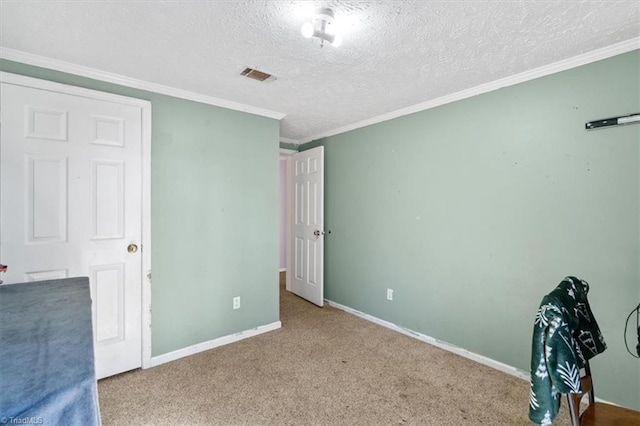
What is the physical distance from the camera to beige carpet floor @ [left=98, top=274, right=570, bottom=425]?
1848mm

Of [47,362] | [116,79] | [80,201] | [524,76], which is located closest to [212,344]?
[80,201]

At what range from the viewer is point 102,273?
2.22m

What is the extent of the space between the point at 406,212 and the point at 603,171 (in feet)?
4.83

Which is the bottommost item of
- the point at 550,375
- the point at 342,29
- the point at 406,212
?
the point at 550,375

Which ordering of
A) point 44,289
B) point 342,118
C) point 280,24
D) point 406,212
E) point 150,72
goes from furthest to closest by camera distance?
point 342,118 → point 406,212 → point 150,72 → point 280,24 → point 44,289

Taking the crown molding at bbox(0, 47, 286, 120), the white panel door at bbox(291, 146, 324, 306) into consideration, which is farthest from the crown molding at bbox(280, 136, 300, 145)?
the crown molding at bbox(0, 47, 286, 120)

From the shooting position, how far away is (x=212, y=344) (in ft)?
8.95

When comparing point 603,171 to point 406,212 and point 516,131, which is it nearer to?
point 516,131

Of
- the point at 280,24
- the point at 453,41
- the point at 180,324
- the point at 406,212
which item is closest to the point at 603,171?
the point at 453,41

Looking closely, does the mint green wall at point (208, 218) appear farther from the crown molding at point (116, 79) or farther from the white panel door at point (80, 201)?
the white panel door at point (80, 201)

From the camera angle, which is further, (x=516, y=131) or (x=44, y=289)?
(x=516, y=131)

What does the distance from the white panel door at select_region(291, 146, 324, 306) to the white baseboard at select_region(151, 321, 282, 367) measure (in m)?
0.85

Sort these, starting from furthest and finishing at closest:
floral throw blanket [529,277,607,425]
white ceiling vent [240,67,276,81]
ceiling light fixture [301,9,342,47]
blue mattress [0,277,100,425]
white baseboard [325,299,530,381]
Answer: white baseboard [325,299,530,381] < white ceiling vent [240,67,276,81] < ceiling light fixture [301,9,342,47] < floral throw blanket [529,277,607,425] < blue mattress [0,277,100,425]

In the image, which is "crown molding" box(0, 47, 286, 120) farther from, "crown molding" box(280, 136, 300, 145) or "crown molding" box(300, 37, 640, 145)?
"crown molding" box(300, 37, 640, 145)
